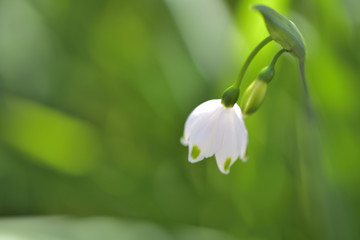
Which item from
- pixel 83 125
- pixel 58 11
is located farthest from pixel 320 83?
pixel 58 11

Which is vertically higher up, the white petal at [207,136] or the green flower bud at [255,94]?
the green flower bud at [255,94]

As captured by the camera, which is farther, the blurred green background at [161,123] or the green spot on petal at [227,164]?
the blurred green background at [161,123]

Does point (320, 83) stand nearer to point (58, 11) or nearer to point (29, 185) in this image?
point (29, 185)

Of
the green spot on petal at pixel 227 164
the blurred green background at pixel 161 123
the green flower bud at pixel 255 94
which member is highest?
the blurred green background at pixel 161 123

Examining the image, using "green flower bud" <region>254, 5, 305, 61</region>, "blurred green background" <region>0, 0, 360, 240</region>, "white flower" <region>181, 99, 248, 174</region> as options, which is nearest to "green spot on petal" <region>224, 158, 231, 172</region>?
"white flower" <region>181, 99, 248, 174</region>

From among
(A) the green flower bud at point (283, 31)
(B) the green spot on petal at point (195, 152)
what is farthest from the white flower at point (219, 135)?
(A) the green flower bud at point (283, 31)

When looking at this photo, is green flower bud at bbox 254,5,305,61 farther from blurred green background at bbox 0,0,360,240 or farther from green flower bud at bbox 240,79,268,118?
blurred green background at bbox 0,0,360,240

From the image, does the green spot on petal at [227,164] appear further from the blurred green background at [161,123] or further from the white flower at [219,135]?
the blurred green background at [161,123]

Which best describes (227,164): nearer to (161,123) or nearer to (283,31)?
(283,31)
